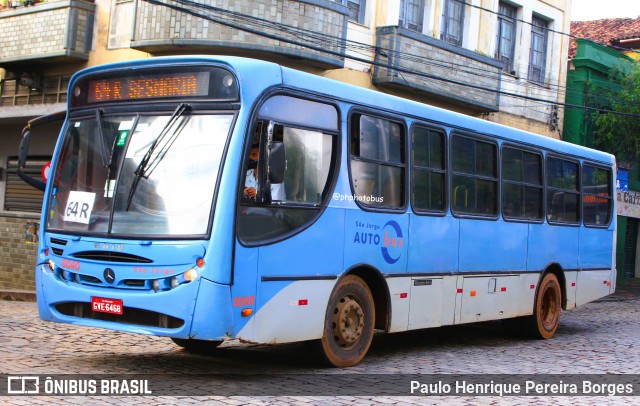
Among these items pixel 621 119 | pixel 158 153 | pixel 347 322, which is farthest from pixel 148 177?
pixel 621 119

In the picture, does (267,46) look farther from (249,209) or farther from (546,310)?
(249,209)

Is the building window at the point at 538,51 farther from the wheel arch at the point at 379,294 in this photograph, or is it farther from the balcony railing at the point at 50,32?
the wheel arch at the point at 379,294

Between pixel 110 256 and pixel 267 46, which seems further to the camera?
pixel 267 46

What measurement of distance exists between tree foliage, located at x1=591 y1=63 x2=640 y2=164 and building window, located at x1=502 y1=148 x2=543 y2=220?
13.6 metres

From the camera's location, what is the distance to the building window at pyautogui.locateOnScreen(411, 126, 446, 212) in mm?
10375

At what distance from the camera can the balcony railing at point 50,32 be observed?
60.4ft

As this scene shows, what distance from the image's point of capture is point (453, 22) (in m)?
22.7

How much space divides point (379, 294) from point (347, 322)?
71 centimetres

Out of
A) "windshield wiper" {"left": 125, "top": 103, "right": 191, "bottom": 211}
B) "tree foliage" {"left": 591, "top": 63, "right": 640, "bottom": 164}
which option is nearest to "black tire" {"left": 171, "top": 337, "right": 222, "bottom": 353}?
"windshield wiper" {"left": 125, "top": 103, "right": 191, "bottom": 211}

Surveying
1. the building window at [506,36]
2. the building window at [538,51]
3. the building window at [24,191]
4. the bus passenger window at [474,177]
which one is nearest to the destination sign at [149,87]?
the bus passenger window at [474,177]

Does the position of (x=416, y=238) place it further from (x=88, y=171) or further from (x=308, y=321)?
(x=88, y=171)

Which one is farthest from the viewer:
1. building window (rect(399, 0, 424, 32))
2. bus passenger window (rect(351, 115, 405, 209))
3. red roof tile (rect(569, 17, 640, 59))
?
red roof tile (rect(569, 17, 640, 59))

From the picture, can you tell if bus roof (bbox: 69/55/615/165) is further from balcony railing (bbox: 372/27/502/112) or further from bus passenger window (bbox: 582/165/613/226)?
balcony railing (bbox: 372/27/502/112)

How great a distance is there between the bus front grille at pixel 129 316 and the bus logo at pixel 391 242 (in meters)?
2.80
